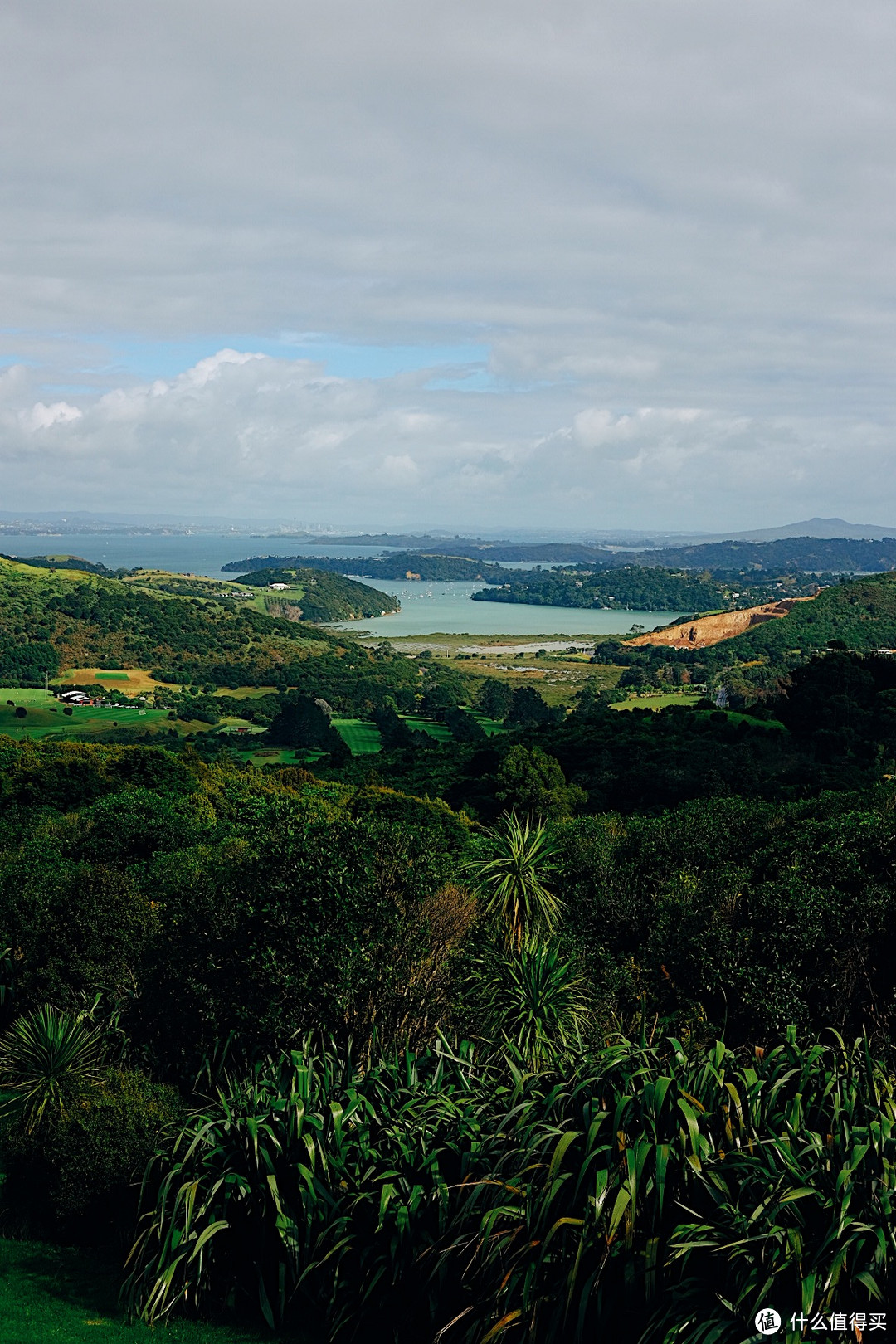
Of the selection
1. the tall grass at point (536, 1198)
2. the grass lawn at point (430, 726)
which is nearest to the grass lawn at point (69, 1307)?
the tall grass at point (536, 1198)

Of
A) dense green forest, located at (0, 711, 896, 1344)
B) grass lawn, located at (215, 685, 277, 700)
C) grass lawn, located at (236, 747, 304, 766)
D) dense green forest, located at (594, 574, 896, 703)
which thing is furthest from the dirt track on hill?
dense green forest, located at (0, 711, 896, 1344)

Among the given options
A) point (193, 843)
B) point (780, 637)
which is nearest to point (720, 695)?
point (780, 637)

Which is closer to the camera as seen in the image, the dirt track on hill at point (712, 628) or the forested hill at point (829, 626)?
the forested hill at point (829, 626)

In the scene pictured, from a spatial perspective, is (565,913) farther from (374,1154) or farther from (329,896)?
(374,1154)

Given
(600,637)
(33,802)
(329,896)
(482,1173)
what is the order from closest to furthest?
(482,1173) < (329,896) < (33,802) < (600,637)

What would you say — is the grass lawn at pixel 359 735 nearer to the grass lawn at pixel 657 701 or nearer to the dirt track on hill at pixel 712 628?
the grass lawn at pixel 657 701

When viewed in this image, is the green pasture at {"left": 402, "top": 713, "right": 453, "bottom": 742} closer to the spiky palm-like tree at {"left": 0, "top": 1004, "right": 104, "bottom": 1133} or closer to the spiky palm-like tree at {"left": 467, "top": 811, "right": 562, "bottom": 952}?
the spiky palm-like tree at {"left": 467, "top": 811, "right": 562, "bottom": 952}

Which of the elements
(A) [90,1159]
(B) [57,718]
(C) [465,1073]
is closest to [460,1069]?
(C) [465,1073]
